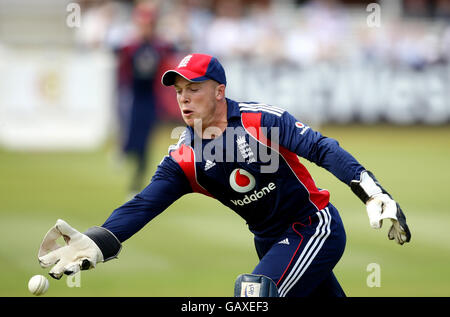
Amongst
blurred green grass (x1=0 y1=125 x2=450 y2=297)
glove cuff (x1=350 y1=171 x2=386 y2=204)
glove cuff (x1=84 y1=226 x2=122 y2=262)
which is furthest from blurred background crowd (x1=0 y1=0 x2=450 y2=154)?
glove cuff (x1=350 y1=171 x2=386 y2=204)

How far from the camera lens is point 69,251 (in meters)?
5.56

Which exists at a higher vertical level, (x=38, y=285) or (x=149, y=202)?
(x=149, y=202)

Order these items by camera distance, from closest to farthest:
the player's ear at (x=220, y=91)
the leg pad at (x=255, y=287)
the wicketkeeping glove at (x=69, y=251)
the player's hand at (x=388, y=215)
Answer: the player's hand at (x=388, y=215) < the wicketkeeping glove at (x=69, y=251) < the leg pad at (x=255, y=287) < the player's ear at (x=220, y=91)

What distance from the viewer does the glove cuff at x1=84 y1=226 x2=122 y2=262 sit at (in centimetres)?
566

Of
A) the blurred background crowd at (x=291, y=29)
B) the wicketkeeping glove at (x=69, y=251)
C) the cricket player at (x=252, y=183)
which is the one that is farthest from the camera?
the blurred background crowd at (x=291, y=29)

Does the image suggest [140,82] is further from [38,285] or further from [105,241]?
[38,285]

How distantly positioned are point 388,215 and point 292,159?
111 centimetres

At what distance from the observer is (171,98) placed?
75.9 ft

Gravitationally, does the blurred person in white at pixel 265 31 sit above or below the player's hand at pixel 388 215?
above

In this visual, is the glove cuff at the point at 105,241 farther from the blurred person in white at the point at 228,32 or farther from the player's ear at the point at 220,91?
the blurred person in white at the point at 228,32

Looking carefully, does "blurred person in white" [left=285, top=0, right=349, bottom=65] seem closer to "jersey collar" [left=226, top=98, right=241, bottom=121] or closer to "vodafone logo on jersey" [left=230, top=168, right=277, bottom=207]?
"jersey collar" [left=226, top=98, right=241, bottom=121]

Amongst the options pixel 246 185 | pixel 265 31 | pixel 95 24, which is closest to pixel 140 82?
pixel 246 185

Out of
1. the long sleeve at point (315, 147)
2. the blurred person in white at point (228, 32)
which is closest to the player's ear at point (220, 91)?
the long sleeve at point (315, 147)

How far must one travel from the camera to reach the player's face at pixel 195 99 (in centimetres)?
598
